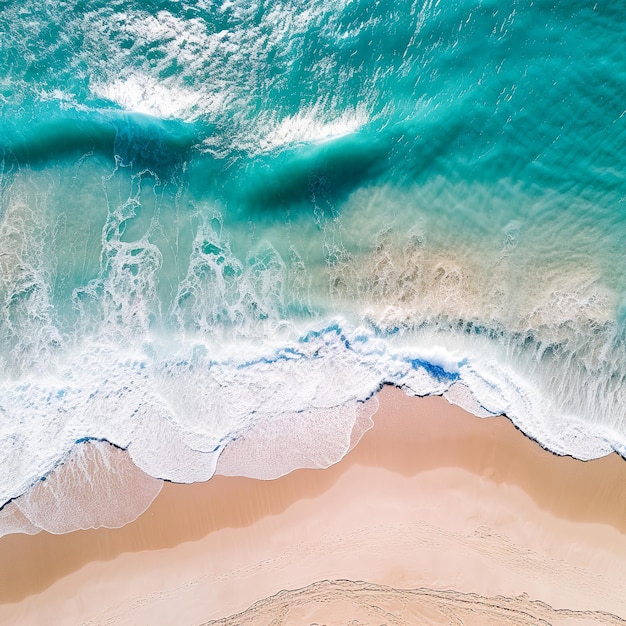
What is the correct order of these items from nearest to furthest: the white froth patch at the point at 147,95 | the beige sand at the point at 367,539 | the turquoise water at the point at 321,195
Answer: the beige sand at the point at 367,539 → the turquoise water at the point at 321,195 → the white froth patch at the point at 147,95

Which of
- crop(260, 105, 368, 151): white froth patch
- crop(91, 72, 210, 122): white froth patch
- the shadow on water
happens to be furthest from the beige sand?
crop(91, 72, 210, 122): white froth patch

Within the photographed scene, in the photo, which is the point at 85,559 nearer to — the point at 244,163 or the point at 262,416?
the point at 262,416

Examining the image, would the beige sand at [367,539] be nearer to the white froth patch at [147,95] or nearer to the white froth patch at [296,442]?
the white froth patch at [296,442]

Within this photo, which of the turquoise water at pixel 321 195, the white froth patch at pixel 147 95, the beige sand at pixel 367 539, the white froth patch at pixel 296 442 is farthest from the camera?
the white froth patch at pixel 147 95

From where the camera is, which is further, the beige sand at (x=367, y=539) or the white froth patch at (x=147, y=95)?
the white froth patch at (x=147, y=95)

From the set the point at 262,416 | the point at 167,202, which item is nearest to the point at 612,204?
the point at 262,416

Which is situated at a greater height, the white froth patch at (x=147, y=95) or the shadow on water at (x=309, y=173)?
the white froth patch at (x=147, y=95)

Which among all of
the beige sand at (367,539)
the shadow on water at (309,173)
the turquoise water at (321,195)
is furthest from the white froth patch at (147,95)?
the beige sand at (367,539)
